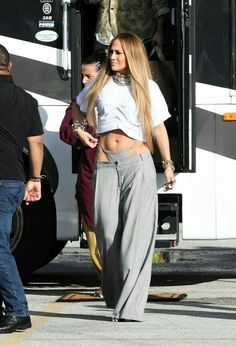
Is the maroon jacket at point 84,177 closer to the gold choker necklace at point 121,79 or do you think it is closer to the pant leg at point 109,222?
the gold choker necklace at point 121,79

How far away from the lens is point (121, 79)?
26.9ft

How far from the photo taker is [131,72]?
8086mm

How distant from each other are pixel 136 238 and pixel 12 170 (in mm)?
940

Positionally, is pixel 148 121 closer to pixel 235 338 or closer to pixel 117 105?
pixel 117 105

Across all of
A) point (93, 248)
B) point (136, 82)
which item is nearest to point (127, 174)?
point (136, 82)

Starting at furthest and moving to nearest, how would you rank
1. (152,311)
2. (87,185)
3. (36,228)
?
(36,228)
(87,185)
(152,311)

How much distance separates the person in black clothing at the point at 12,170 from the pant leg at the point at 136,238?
0.61m

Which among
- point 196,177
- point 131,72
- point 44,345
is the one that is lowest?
point 44,345

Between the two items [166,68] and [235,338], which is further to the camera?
[166,68]

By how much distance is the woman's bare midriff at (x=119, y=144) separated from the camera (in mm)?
8039

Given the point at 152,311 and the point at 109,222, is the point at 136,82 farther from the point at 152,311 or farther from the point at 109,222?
the point at 152,311

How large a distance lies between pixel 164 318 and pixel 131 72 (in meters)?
1.63

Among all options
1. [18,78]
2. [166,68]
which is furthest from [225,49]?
[18,78]

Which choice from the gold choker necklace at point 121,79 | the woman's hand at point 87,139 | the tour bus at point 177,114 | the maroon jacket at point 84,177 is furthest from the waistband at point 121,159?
the tour bus at point 177,114
